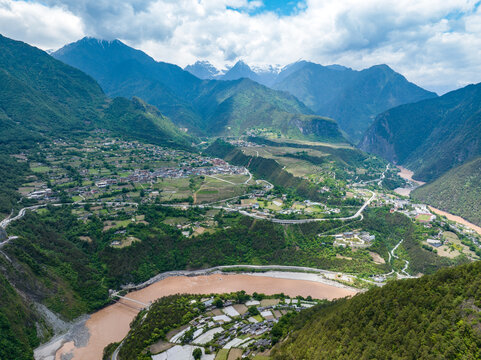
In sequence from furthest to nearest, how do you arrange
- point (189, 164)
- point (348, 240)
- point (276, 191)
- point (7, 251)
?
point (189, 164), point (276, 191), point (348, 240), point (7, 251)

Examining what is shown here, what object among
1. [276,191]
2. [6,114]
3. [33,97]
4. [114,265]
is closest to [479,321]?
[114,265]

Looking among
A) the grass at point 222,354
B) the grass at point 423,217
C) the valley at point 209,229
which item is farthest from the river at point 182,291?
the grass at point 423,217

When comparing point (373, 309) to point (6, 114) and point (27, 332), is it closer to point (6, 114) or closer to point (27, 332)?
point (27, 332)

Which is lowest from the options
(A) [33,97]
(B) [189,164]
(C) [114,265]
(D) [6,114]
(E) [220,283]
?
(E) [220,283]

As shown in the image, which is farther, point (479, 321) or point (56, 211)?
point (56, 211)

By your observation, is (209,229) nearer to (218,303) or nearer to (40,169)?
(218,303)

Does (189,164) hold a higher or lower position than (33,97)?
lower
